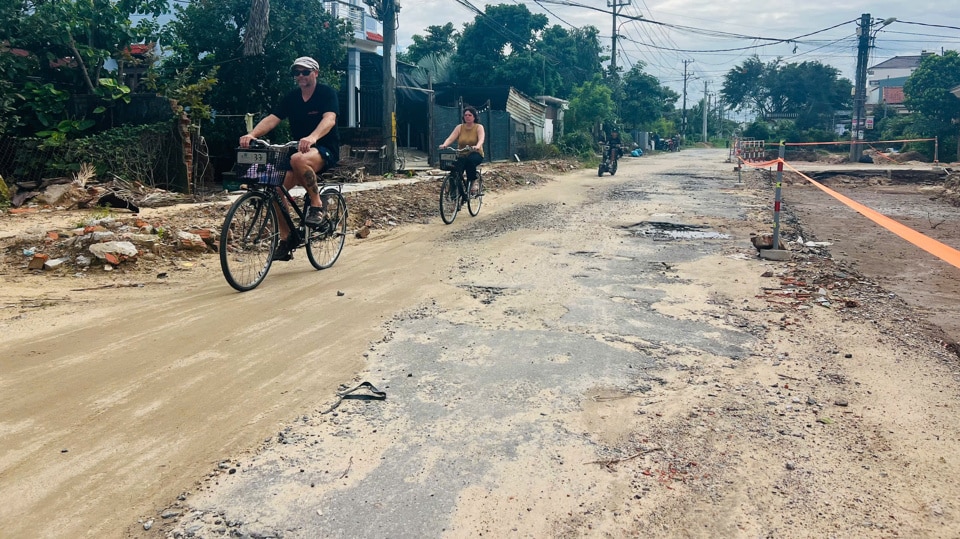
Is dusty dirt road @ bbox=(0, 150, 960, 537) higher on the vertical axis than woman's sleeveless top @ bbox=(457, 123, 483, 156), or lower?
lower

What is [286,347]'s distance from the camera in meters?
4.26

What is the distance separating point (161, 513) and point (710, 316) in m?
3.87

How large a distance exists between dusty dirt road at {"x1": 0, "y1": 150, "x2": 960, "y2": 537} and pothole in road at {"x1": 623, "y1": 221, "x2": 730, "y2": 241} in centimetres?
270

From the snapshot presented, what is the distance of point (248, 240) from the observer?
5715 mm

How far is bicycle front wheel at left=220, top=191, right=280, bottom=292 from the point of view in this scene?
5449mm

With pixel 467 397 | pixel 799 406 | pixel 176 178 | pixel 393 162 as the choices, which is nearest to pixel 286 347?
pixel 467 397

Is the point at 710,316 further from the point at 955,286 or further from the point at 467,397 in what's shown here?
the point at 955,286

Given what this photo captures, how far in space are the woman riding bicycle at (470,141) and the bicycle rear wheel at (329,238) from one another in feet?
11.5

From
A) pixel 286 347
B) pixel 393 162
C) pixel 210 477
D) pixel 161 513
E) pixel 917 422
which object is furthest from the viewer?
pixel 393 162

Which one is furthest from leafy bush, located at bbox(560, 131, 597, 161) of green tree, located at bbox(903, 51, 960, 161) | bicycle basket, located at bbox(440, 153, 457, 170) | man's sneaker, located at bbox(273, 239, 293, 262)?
man's sneaker, located at bbox(273, 239, 293, 262)

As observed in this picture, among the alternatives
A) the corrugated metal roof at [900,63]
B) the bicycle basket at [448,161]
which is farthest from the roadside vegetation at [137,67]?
the corrugated metal roof at [900,63]

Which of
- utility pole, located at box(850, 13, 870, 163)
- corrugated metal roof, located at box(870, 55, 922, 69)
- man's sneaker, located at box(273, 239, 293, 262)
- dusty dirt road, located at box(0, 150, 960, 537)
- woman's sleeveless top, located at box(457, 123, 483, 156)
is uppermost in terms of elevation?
corrugated metal roof, located at box(870, 55, 922, 69)

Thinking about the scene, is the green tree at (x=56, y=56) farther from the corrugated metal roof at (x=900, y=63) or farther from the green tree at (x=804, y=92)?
the corrugated metal roof at (x=900, y=63)

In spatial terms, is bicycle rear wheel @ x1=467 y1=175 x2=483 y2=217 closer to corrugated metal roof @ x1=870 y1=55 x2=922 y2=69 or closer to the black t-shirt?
the black t-shirt
